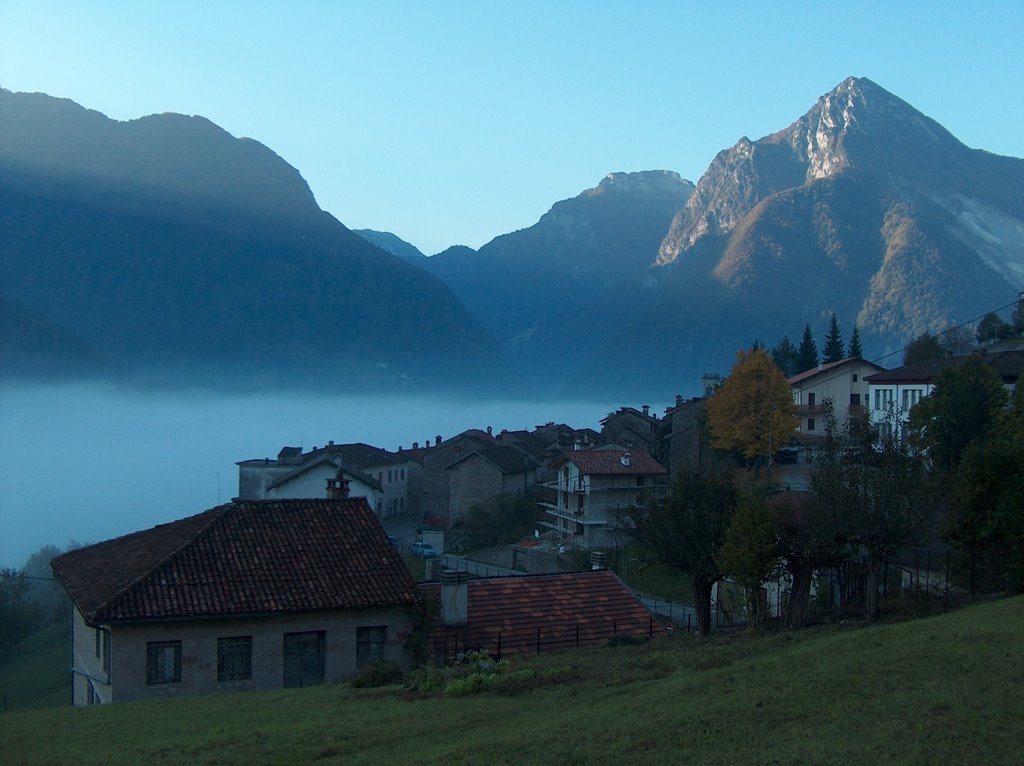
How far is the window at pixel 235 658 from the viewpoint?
19766 millimetres

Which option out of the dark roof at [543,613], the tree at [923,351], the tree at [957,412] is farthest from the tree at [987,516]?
the tree at [923,351]

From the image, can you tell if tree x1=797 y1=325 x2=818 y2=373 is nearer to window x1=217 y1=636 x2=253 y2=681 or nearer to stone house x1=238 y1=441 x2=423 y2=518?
stone house x1=238 y1=441 x2=423 y2=518

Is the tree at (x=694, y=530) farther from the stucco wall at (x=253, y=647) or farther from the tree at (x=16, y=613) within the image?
the tree at (x=16, y=613)

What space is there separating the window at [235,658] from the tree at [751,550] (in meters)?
9.37

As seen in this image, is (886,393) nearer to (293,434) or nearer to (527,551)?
(527,551)

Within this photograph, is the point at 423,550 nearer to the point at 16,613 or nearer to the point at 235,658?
the point at 16,613

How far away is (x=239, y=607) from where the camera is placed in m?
19.8

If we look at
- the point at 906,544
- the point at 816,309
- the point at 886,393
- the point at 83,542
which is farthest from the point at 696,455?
the point at 816,309

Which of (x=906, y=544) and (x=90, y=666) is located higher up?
(x=906, y=544)

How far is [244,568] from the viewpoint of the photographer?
69.4 feet

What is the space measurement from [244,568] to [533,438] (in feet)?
195

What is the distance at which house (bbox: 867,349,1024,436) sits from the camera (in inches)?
1769

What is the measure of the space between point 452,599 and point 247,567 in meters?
4.38

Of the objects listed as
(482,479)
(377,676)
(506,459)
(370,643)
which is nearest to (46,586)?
(482,479)
